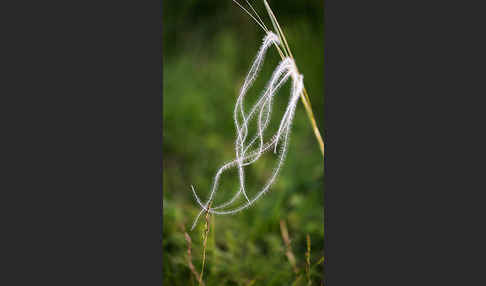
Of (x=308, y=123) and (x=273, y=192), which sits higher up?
(x=308, y=123)

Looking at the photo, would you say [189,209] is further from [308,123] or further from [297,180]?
[308,123]

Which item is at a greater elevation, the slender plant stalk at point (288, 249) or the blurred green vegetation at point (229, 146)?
the blurred green vegetation at point (229, 146)

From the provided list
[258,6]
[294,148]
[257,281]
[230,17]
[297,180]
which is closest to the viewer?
[258,6]

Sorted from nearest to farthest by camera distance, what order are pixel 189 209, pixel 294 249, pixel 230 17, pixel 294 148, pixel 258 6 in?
1. pixel 258 6
2. pixel 294 249
3. pixel 189 209
4. pixel 294 148
5. pixel 230 17

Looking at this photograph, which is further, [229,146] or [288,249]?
[229,146]

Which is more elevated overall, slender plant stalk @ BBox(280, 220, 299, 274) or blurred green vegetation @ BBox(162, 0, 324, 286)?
blurred green vegetation @ BBox(162, 0, 324, 286)

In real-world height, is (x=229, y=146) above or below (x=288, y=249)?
above

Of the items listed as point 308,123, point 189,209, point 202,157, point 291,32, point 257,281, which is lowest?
point 257,281

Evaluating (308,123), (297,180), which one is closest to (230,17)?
(308,123)
